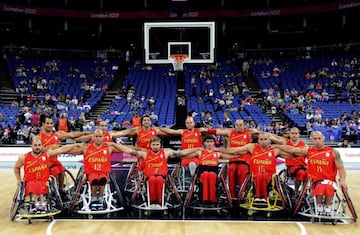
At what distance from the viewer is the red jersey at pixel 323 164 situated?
643cm

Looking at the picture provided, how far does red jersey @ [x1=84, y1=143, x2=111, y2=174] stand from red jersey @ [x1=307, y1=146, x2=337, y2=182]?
3.28 meters

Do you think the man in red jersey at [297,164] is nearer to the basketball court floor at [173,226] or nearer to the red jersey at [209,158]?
the basketball court floor at [173,226]

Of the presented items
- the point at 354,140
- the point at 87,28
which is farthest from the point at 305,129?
the point at 87,28

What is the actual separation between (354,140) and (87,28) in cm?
1956

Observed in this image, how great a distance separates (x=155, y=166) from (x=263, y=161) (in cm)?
179

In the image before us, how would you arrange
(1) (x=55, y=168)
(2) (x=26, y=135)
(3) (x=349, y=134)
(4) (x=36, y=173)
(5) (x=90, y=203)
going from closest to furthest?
(4) (x=36, y=173)
(5) (x=90, y=203)
(1) (x=55, y=168)
(3) (x=349, y=134)
(2) (x=26, y=135)

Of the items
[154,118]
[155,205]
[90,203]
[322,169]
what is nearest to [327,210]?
[322,169]

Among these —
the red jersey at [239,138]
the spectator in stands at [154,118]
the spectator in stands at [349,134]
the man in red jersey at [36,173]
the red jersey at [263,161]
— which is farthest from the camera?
the spectator in stands at [154,118]

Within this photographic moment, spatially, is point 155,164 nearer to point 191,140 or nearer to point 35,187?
point 191,140

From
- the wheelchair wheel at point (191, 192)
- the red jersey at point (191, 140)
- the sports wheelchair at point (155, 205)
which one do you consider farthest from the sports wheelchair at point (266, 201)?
the red jersey at point (191, 140)

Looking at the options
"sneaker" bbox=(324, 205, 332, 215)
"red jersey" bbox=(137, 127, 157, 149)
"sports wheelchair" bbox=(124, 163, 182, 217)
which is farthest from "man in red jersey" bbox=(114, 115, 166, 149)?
"sneaker" bbox=(324, 205, 332, 215)

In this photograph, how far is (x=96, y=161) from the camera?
686cm

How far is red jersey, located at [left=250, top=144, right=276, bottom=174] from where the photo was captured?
695 cm

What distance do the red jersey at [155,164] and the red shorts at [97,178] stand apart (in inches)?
27.5
